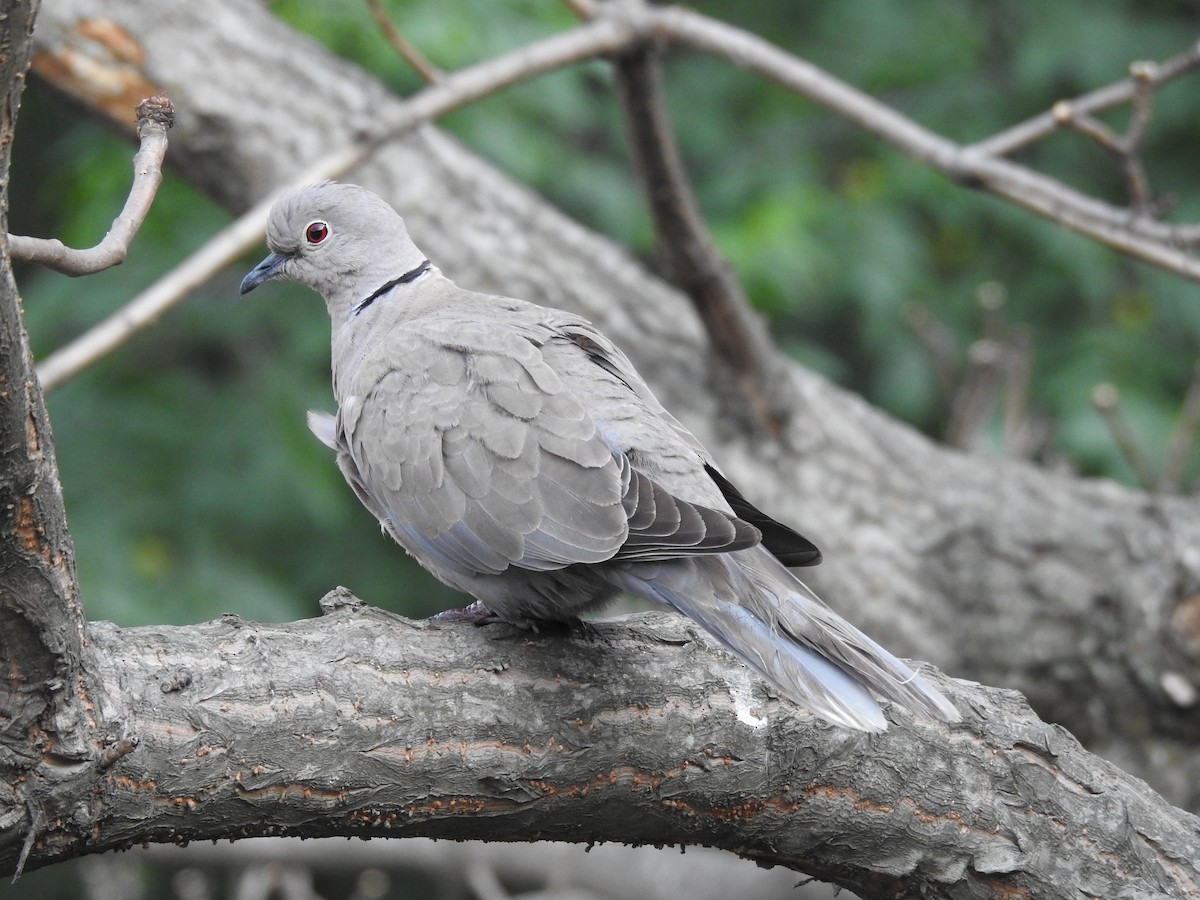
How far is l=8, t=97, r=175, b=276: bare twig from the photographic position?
168cm

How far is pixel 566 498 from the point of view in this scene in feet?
7.45

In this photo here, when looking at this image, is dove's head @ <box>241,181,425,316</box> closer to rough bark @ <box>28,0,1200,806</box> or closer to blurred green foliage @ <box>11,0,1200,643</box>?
rough bark @ <box>28,0,1200,806</box>

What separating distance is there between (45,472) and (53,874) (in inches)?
204

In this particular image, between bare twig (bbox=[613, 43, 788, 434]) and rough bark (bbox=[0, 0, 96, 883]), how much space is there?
2445 millimetres

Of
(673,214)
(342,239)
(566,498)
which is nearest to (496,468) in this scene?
(566,498)

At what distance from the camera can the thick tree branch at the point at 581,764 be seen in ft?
6.57

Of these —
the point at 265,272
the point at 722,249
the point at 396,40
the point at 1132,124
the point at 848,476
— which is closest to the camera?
the point at 265,272

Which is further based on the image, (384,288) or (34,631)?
(384,288)

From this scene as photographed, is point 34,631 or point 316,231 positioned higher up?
point 316,231

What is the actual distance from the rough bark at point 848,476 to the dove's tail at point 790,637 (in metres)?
2.12

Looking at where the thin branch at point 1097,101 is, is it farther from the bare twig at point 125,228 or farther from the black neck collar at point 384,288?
the bare twig at point 125,228

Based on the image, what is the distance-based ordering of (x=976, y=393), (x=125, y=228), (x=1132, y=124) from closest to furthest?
1. (x=125, y=228)
2. (x=1132, y=124)
3. (x=976, y=393)

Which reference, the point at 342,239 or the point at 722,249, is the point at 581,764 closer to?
the point at 342,239

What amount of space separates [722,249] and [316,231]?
284cm
